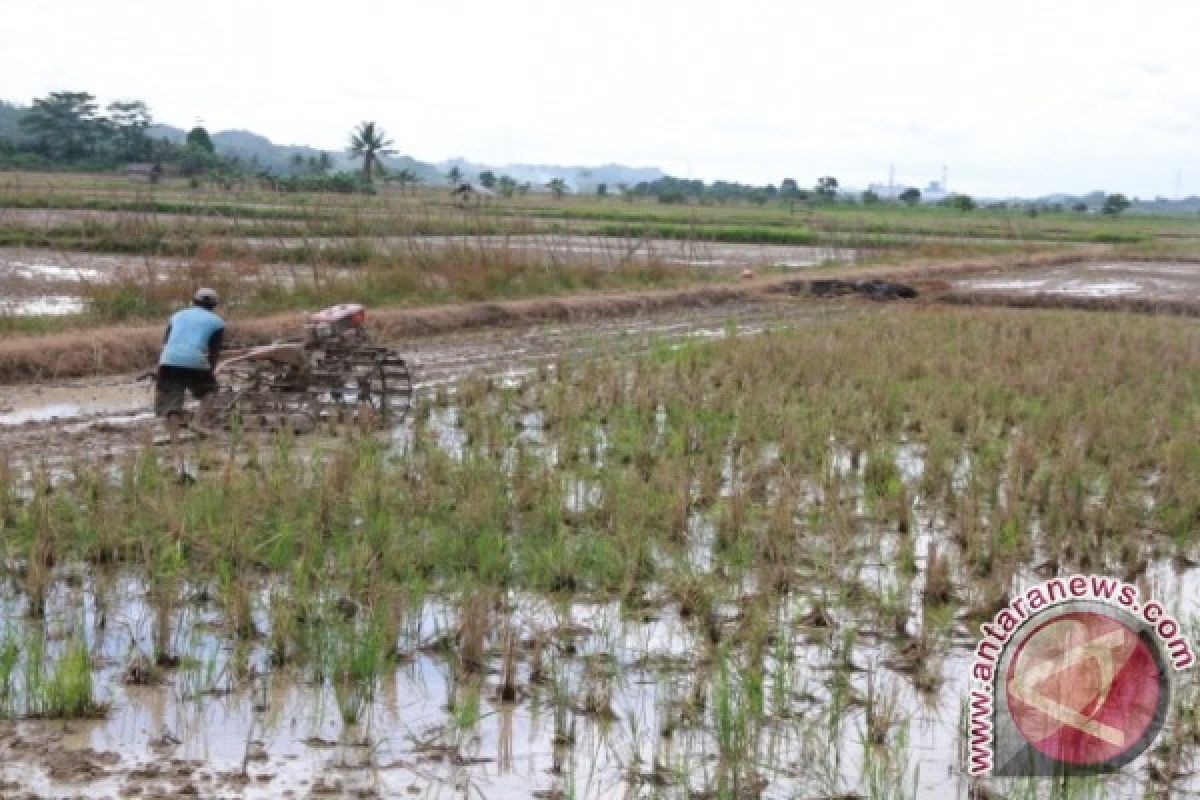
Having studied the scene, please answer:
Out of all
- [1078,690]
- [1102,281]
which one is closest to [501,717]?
[1078,690]

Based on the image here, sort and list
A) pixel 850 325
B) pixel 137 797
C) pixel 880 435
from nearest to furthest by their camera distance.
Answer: pixel 137 797
pixel 880 435
pixel 850 325

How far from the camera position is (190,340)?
7184 millimetres

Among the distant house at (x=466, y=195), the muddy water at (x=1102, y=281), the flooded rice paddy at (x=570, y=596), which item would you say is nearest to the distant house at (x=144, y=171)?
the distant house at (x=466, y=195)

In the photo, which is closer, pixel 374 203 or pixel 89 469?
pixel 89 469

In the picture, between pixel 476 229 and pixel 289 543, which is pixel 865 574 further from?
pixel 476 229

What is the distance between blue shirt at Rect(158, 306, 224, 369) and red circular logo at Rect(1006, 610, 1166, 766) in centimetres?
490

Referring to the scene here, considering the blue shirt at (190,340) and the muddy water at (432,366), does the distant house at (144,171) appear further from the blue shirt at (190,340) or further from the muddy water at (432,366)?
the blue shirt at (190,340)

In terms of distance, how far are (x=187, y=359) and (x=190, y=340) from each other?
0.34 ft

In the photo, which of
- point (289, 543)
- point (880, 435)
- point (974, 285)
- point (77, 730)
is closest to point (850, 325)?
point (880, 435)

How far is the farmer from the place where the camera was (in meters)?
7.19

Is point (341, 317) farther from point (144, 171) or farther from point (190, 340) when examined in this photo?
point (144, 171)

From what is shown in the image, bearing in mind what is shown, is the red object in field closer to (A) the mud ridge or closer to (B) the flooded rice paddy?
(B) the flooded rice paddy

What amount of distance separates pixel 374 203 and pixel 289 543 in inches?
535

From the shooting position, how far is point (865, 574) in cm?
542
